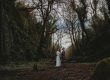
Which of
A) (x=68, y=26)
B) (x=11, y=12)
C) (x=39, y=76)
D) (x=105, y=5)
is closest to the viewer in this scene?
(x=39, y=76)

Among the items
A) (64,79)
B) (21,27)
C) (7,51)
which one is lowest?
(64,79)

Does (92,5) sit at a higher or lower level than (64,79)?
higher

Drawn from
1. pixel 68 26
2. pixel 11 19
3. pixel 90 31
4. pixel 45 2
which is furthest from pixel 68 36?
pixel 11 19

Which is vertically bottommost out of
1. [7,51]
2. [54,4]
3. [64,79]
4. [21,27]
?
[64,79]

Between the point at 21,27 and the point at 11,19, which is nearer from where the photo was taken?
the point at 11,19

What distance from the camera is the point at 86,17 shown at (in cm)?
6053

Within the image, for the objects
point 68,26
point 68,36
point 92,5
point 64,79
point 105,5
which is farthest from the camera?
point 68,36

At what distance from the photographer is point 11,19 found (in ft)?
147

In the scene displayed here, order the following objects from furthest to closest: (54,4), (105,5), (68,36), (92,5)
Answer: (68,36), (92,5), (105,5), (54,4)

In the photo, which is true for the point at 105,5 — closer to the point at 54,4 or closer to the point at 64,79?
the point at 54,4

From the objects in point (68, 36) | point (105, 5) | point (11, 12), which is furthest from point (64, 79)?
point (68, 36)

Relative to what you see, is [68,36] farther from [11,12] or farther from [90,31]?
[11,12]

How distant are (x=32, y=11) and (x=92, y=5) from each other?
14164mm

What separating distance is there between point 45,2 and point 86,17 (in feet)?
38.6
